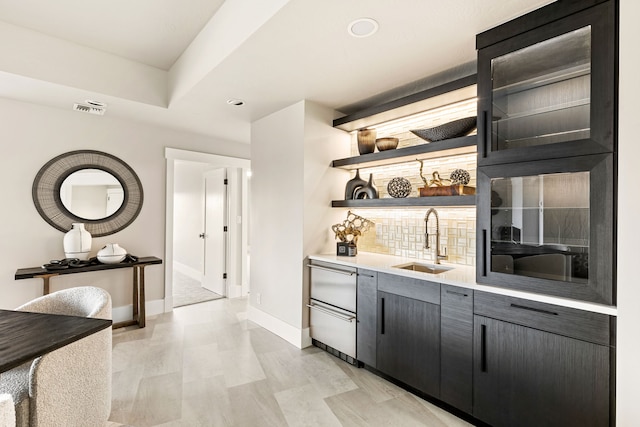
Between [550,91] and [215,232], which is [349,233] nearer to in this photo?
[550,91]

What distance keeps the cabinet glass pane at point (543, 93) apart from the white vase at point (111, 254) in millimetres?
3776

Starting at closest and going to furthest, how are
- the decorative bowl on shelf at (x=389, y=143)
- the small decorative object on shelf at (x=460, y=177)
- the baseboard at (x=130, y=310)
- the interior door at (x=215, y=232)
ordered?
the small decorative object on shelf at (x=460, y=177) < the decorative bowl on shelf at (x=389, y=143) < the baseboard at (x=130, y=310) < the interior door at (x=215, y=232)

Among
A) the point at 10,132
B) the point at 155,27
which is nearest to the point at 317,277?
the point at 155,27

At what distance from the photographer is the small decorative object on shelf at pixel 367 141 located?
3171 millimetres

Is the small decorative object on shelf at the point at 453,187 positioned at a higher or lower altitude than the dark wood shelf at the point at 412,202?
higher

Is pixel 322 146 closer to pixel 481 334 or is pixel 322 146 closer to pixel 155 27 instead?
pixel 155 27

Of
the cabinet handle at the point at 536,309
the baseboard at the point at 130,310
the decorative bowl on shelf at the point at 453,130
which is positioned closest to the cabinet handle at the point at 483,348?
the cabinet handle at the point at 536,309

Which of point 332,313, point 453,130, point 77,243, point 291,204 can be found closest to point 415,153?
point 453,130

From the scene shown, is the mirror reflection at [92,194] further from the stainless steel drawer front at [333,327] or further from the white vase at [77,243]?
the stainless steel drawer front at [333,327]

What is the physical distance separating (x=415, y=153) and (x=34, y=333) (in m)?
2.60

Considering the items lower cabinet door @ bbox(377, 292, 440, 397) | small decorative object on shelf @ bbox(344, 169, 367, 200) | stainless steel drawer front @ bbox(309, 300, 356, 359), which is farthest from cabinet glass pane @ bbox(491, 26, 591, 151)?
stainless steel drawer front @ bbox(309, 300, 356, 359)

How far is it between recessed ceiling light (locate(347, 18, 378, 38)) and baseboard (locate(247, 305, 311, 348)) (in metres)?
2.61

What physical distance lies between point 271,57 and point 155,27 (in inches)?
45.3

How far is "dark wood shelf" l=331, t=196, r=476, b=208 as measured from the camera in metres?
2.28
